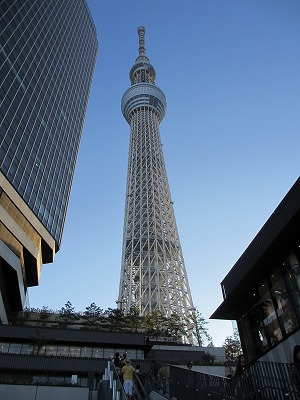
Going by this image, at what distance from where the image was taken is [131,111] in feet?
425

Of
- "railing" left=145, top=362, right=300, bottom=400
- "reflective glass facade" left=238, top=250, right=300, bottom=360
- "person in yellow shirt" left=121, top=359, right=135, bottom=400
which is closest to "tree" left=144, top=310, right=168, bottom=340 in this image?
"reflective glass facade" left=238, top=250, right=300, bottom=360

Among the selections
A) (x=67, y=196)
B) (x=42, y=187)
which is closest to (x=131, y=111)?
(x=67, y=196)

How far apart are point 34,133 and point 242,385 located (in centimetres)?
5635

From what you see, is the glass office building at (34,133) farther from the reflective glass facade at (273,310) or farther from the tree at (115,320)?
the reflective glass facade at (273,310)

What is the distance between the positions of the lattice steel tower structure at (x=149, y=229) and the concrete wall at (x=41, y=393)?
1598 inches

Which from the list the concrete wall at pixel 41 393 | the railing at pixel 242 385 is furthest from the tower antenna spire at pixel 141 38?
the railing at pixel 242 385

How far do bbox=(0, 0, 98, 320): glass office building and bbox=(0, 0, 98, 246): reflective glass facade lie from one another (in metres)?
0.14

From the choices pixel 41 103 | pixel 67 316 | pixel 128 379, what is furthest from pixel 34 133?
pixel 128 379

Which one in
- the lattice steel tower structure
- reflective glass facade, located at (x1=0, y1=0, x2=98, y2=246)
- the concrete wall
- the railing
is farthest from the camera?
the lattice steel tower structure

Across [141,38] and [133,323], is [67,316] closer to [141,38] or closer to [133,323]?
[133,323]

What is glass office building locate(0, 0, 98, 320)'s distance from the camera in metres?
49.4

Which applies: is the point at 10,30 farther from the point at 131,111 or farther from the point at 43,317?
the point at 131,111

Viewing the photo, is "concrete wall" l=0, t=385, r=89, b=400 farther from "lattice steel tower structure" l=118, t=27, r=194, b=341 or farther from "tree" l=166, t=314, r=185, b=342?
"lattice steel tower structure" l=118, t=27, r=194, b=341

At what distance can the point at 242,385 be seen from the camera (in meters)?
9.52
